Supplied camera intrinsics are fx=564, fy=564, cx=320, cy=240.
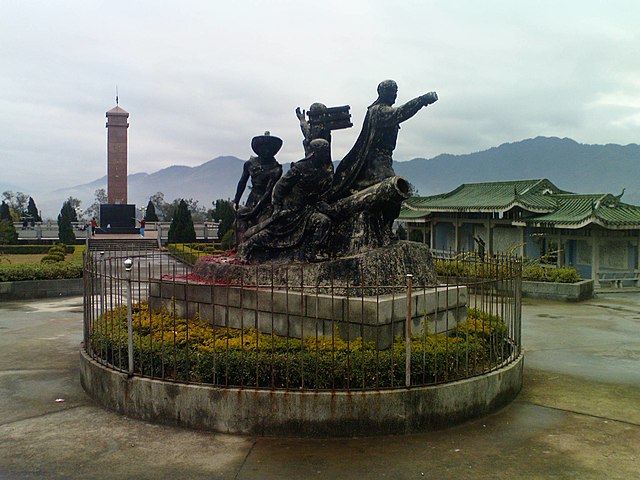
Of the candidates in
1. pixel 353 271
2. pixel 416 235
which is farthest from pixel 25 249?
pixel 353 271

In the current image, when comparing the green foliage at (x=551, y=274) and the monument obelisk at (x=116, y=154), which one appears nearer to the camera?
the green foliage at (x=551, y=274)

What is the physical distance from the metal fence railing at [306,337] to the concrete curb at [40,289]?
8.05 meters

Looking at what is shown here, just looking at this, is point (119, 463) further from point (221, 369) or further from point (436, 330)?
point (436, 330)

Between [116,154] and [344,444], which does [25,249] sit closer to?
[116,154]

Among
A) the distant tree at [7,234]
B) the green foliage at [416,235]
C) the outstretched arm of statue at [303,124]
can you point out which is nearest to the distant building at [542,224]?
the green foliage at [416,235]

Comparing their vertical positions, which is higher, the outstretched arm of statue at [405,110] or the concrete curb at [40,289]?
the outstretched arm of statue at [405,110]

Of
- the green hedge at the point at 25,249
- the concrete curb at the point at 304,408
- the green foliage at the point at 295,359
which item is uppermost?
the green hedge at the point at 25,249

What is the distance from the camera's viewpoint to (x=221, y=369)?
5500 millimetres

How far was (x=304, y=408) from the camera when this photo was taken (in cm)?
510

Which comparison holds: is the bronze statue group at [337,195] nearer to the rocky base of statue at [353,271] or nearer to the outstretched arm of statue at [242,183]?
the rocky base of statue at [353,271]

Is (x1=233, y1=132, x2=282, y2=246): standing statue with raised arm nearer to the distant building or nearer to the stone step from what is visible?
the distant building

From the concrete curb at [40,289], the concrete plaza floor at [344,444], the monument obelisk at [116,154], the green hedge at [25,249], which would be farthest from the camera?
the monument obelisk at [116,154]

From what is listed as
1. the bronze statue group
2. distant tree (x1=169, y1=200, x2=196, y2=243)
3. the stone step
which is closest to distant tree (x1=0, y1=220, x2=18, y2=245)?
the stone step

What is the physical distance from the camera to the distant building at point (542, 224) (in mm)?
18484
